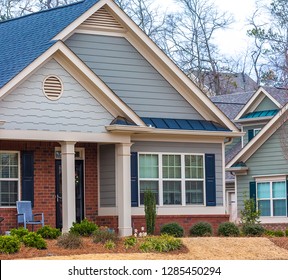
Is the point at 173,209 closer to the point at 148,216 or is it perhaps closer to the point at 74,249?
the point at 148,216

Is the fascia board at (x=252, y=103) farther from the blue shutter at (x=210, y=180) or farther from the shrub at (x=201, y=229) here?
the shrub at (x=201, y=229)

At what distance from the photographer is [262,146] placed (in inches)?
Answer: 1570

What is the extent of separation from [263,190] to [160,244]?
16.2 meters

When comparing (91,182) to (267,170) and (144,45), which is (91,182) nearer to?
(144,45)

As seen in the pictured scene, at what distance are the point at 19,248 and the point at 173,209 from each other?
30.5 feet

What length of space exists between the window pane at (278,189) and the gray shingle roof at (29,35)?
1144 centimetres

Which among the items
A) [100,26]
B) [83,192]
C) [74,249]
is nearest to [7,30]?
[100,26]

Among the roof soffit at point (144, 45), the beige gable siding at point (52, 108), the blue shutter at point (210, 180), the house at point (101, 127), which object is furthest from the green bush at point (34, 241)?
the blue shutter at point (210, 180)

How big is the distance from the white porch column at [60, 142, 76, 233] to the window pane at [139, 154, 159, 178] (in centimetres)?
315

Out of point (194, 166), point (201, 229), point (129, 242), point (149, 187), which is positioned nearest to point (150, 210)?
point (201, 229)

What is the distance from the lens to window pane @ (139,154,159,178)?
31688 mm

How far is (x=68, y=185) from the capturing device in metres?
28.9

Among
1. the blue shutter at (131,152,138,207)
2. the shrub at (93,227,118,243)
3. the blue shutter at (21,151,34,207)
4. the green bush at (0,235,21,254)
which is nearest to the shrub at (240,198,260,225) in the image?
the blue shutter at (131,152,138,207)

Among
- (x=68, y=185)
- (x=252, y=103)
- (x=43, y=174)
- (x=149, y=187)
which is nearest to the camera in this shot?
(x=68, y=185)
